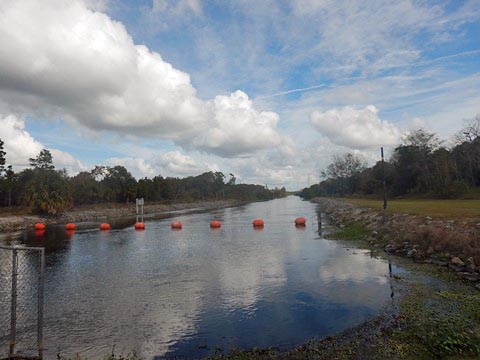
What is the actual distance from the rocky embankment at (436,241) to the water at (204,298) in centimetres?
228

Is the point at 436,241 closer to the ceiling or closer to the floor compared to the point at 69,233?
closer to the ceiling

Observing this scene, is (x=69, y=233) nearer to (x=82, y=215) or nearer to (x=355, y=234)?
(x=82, y=215)

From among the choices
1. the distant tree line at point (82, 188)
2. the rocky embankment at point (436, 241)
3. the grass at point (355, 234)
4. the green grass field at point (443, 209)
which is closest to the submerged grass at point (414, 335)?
the rocky embankment at point (436, 241)

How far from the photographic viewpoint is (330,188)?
13625 centimetres

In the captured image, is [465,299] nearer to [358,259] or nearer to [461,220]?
[358,259]

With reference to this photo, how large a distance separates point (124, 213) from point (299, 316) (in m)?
70.5

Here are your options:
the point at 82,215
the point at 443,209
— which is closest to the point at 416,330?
the point at 443,209

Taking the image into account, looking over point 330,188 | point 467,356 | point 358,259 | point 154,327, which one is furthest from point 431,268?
point 330,188

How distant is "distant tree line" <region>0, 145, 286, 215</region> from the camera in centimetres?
5724

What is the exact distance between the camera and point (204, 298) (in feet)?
43.2

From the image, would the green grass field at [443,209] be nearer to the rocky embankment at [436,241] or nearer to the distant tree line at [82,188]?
the rocky embankment at [436,241]

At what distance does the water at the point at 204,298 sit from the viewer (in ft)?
30.9

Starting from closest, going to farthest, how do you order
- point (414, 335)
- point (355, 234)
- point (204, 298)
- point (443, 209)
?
point (414, 335) < point (204, 298) < point (443, 209) < point (355, 234)

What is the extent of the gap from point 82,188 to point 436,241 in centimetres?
7652
